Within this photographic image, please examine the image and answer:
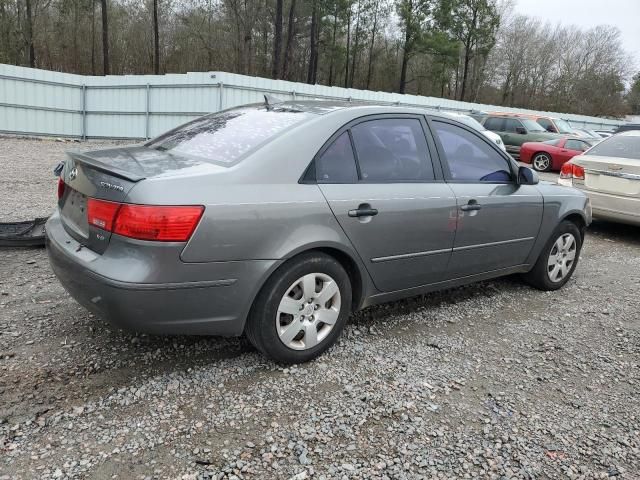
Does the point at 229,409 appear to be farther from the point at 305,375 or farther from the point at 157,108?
the point at 157,108

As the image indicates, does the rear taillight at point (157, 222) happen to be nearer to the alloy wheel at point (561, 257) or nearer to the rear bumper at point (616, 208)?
the alloy wheel at point (561, 257)

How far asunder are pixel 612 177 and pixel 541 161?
10095 mm

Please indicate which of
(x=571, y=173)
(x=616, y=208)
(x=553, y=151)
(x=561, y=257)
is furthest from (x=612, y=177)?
(x=553, y=151)

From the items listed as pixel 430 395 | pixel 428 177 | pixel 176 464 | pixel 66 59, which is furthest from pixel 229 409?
pixel 66 59

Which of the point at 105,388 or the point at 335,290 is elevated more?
the point at 335,290

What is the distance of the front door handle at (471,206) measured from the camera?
3580 millimetres

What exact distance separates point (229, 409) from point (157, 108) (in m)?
16.9

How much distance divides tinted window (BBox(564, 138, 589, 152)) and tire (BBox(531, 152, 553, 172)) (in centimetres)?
68

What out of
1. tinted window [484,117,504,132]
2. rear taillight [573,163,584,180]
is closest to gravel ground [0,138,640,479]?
rear taillight [573,163,584,180]

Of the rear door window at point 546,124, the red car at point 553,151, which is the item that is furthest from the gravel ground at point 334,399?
the rear door window at point 546,124

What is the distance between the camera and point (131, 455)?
7.14 feet

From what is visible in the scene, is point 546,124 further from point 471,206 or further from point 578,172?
point 471,206

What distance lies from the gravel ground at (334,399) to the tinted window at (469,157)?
1081mm

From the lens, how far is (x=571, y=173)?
287 inches
